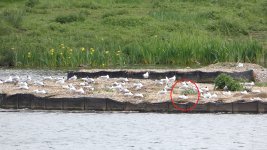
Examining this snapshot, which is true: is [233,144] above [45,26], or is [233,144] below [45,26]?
below

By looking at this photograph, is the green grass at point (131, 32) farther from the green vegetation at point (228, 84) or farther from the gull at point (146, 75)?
the green vegetation at point (228, 84)

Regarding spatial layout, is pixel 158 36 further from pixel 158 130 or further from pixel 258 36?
pixel 158 130

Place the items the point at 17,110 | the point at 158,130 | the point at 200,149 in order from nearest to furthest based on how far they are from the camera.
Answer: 1. the point at 200,149
2. the point at 158,130
3. the point at 17,110

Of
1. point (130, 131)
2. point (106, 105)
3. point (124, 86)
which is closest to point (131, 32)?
point (124, 86)

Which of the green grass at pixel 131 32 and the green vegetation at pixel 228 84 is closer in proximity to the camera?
the green vegetation at pixel 228 84

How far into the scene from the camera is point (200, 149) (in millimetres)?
18547

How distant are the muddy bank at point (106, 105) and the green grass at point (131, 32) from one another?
11.6 m

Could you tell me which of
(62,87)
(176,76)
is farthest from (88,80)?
(176,76)

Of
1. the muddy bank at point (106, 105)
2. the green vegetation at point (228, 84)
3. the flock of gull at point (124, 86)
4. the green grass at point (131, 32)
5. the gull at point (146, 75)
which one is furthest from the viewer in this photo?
the green grass at point (131, 32)

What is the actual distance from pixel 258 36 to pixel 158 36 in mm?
5284

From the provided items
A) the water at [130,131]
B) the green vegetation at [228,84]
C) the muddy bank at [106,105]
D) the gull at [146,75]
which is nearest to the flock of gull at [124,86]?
the green vegetation at [228,84]

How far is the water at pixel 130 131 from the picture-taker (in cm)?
1916

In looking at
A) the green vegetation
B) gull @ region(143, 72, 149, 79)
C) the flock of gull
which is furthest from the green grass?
the green vegetation

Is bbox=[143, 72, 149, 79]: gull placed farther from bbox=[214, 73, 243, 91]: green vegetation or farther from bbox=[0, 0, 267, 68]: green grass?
bbox=[0, 0, 267, 68]: green grass
